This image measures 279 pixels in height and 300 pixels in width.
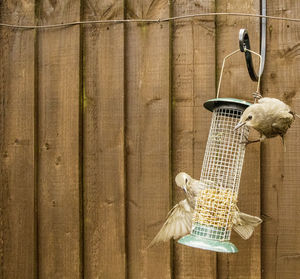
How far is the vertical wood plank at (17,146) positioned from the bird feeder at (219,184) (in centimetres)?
92

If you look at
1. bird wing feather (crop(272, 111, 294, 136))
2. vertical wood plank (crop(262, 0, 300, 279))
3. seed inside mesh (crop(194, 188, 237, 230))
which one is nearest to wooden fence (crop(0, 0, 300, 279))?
vertical wood plank (crop(262, 0, 300, 279))

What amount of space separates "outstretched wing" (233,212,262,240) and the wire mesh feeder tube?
5cm

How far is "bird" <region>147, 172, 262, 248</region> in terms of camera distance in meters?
1.83

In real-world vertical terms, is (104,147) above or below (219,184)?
above

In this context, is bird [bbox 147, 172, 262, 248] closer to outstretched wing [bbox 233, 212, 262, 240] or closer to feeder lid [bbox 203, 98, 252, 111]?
outstretched wing [bbox 233, 212, 262, 240]

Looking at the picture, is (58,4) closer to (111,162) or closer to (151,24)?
(151,24)

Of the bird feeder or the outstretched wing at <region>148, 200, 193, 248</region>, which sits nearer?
the bird feeder

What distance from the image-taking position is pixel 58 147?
223 centimetres

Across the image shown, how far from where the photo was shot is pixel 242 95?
2064 mm

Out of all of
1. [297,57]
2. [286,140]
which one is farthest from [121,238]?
[297,57]

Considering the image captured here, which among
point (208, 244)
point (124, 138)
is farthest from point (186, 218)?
point (124, 138)

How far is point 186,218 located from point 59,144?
2.47 feet

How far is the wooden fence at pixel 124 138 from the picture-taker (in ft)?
6.71

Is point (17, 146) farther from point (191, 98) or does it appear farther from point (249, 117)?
point (249, 117)
